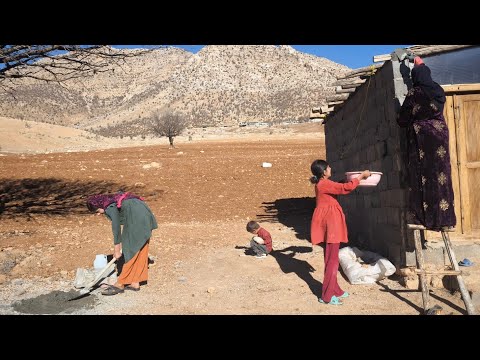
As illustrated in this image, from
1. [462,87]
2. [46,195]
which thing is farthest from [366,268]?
[46,195]

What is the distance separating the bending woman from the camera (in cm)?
611

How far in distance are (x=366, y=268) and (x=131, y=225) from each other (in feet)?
10.8

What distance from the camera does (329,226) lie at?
5223mm

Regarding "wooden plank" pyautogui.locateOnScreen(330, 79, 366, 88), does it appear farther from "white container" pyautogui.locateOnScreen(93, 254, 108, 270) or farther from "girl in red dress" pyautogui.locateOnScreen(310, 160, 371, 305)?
"white container" pyautogui.locateOnScreen(93, 254, 108, 270)

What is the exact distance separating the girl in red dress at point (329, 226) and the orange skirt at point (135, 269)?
8.03 feet

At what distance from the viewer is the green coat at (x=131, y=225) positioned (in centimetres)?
611

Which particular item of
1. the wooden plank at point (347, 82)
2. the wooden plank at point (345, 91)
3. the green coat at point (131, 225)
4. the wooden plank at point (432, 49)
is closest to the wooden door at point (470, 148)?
the wooden plank at point (432, 49)

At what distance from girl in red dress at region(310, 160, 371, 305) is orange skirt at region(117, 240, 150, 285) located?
2.45 metres

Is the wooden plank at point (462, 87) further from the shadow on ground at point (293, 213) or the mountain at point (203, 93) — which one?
the mountain at point (203, 93)

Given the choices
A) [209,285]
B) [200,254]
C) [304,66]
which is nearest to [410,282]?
[209,285]

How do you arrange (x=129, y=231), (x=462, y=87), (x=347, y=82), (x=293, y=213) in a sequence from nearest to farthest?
1. (x=462, y=87)
2. (x=129, y=231)
3. (x=347, y=82)
4. (x=293, y=213)

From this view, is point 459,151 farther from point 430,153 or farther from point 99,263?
point 99,263

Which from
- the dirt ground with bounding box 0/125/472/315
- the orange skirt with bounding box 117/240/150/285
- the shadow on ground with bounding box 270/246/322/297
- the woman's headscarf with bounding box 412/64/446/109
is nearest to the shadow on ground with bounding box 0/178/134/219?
the dirt ground with bounding box 0/125/472/315

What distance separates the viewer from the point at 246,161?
2033cm
